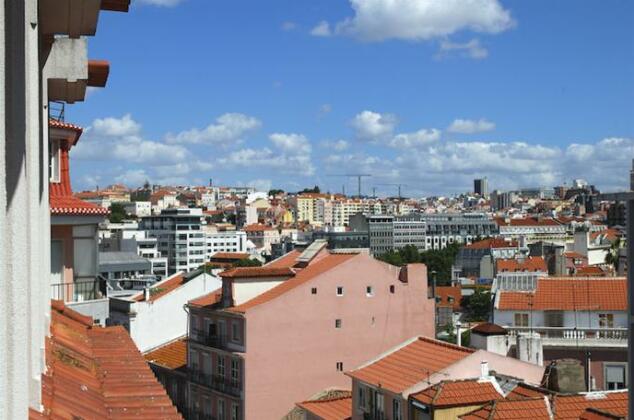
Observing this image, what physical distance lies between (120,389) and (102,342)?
2.35m

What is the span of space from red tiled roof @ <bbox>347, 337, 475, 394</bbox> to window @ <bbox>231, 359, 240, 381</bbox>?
31.3 feet

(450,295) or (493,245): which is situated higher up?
(493,245)

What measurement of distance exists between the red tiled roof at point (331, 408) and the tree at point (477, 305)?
6829cm

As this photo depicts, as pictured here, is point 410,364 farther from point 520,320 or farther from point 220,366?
point 220,366

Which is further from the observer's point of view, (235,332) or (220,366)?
(220,366)

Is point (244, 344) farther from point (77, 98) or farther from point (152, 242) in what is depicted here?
point (152, 242)

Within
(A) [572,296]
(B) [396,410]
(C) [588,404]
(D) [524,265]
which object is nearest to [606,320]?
(A) [572,296]

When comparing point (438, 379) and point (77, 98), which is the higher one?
point (77, 98)

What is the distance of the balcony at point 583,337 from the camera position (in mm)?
32406

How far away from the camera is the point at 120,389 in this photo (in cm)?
643

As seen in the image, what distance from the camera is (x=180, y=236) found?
187m

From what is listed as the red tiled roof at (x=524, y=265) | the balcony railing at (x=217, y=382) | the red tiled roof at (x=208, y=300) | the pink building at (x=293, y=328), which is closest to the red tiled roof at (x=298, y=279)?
the pink building at (x=293, y=328)

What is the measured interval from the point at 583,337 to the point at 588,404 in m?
13.4

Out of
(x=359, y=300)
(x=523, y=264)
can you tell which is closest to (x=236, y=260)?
(x=523, y=264)
